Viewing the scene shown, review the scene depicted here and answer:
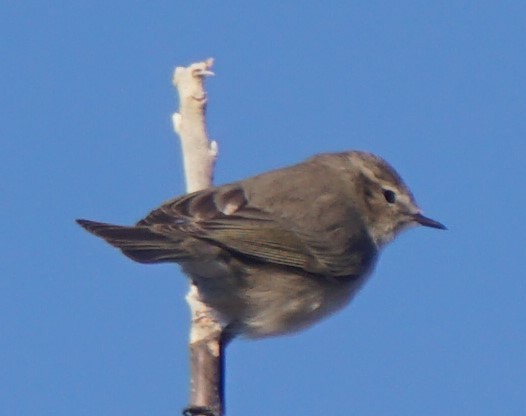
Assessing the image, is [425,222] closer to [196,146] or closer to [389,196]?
[389,196]

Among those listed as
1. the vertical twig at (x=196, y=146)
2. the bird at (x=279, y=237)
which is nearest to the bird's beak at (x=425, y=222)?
the bird at (x=279, y=237)

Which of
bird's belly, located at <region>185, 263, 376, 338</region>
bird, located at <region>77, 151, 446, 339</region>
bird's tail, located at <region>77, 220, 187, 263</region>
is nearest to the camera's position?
bird's tail, located at <region>77, 220, 187, 263</region>

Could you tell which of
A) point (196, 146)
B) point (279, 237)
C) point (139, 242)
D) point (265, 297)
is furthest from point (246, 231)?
point (139, 242)

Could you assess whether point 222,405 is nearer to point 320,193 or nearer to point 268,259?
point 268,259

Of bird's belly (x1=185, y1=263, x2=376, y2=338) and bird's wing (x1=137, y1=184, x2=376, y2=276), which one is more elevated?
bird's wing (x1=137, y1=184, x2=376, y2=276)

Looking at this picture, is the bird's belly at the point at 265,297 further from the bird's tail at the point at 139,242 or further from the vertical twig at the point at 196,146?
the bird's tail at the point at 139,242

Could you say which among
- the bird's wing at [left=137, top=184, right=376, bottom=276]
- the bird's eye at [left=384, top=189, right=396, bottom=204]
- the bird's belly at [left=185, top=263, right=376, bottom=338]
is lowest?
the bird's belly at [left=185, top=263, right=376, bottom=338]

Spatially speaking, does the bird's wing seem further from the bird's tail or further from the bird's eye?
the bird's eye

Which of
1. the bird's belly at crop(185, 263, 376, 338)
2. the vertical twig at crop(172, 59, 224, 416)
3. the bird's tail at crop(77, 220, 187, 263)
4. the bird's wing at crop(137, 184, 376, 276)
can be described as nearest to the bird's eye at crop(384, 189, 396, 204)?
the bird's wing at crop(137, 184, 376, 276)
